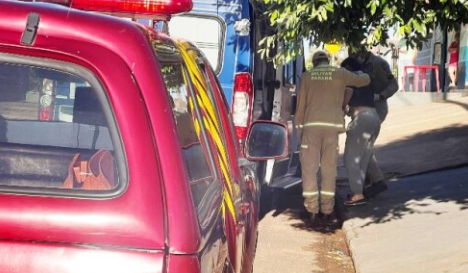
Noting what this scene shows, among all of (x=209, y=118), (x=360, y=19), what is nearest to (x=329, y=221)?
(x=360, y=19)

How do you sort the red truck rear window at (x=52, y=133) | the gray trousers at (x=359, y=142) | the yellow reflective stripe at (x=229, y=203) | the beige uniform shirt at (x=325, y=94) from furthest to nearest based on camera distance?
the gray trousers at (x=359, y=142) → the beige uniform shirt at (x=325, y=94) → the yellow reflective stripe at (x=229, y=203) → the red truck rear window at (x=52, y=133)

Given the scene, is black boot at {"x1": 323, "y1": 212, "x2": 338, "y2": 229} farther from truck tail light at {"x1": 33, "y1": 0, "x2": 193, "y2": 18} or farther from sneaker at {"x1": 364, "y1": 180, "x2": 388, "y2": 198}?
truck tail light at {"x1": 33, "y1": 0, "x2": 193, "y2": 18}

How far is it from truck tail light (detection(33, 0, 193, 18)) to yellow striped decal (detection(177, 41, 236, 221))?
318mm

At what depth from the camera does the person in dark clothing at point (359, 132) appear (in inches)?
374

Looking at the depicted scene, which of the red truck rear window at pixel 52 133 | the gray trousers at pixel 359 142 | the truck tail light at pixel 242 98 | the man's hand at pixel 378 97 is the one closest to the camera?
the red truck rear window at pixel 52 133

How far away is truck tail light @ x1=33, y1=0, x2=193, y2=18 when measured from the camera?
279 centimetres

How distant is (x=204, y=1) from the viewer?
26.4 ft

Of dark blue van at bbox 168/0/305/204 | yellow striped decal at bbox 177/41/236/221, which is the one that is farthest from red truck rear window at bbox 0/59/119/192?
dark blue van at bbox 168/0/305/204

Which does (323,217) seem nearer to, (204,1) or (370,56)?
(370,56)

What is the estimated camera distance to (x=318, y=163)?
885 cm

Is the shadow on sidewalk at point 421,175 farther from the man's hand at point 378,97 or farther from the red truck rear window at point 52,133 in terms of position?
the red truck rear window at point 52,133

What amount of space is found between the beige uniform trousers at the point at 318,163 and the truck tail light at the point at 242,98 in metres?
1.01

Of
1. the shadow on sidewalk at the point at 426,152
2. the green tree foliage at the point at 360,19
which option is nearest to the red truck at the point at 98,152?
the green tree foliage at the point at 360,19

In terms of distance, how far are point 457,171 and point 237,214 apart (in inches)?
321
